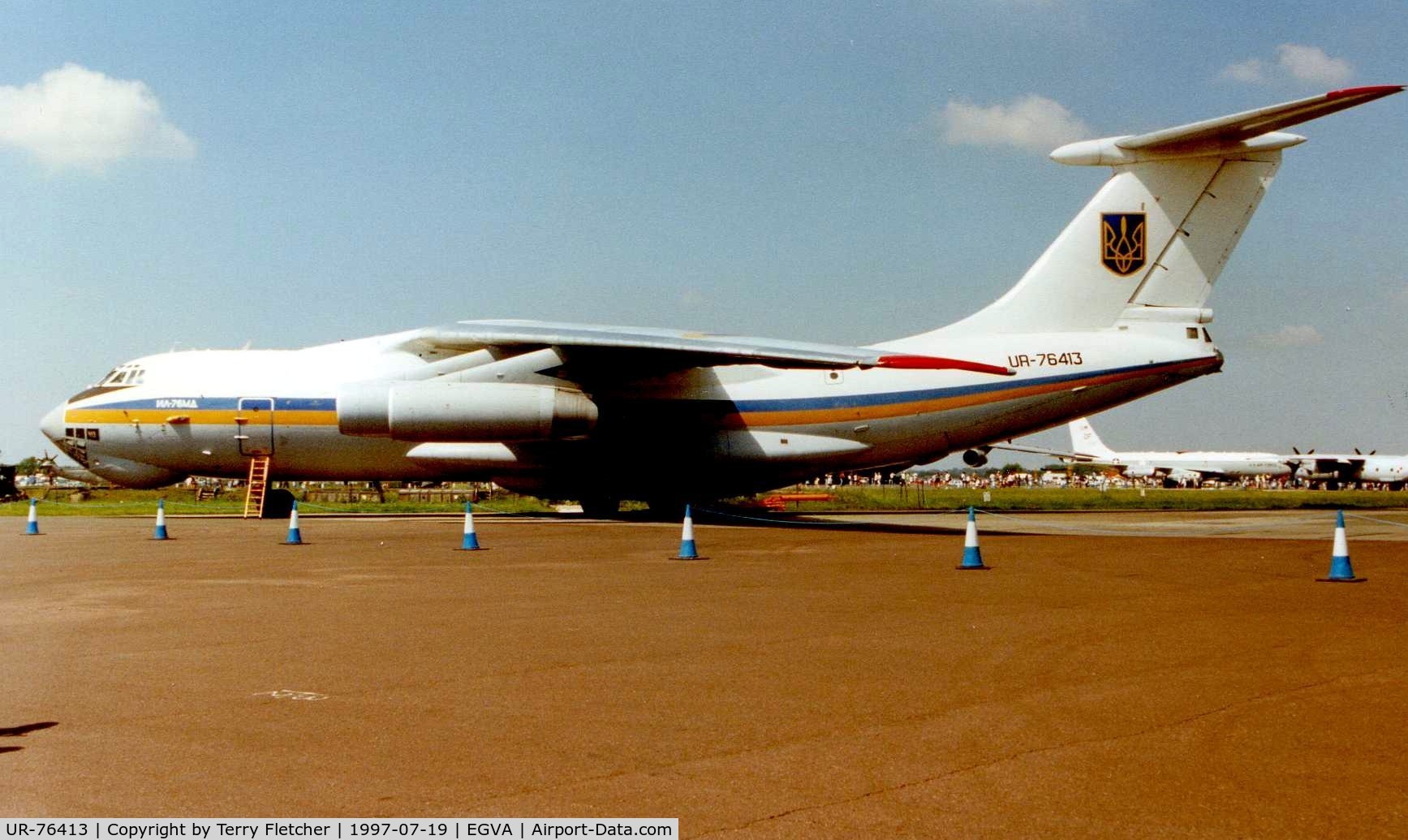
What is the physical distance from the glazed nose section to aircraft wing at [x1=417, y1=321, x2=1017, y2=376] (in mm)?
8451

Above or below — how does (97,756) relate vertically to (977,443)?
below

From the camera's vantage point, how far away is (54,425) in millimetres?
23344

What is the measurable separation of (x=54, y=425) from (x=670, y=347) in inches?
534

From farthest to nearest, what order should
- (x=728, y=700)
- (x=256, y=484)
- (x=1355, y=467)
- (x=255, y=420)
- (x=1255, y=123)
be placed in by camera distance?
(x=1355, y=467) → (x=256, y=484) → (x=255, y=420) → (x=1255, y=123) → (x=728, y=700)

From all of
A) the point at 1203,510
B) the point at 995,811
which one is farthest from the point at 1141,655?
the point at 1203,510

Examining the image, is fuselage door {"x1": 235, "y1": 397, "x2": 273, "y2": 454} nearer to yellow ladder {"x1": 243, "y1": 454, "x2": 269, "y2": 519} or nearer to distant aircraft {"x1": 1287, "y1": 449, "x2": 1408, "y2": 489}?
yellow ladder {"x1": 243, "y1": 454, "x2": 269, "y2": 519}

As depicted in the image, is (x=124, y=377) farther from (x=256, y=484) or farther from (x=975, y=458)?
(x=975, y=458)

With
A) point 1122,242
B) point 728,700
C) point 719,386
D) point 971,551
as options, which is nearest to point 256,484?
point 719,386

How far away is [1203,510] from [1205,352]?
12.5 meters

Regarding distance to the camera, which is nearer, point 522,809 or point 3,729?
point 522,809

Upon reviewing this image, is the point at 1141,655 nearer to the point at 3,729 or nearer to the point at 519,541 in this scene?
the point at 3,729

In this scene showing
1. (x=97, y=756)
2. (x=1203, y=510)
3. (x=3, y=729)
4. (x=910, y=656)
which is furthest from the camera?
(x=1203, y=510)

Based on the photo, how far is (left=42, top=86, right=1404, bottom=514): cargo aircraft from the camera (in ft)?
63.9

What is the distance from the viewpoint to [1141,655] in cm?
641
